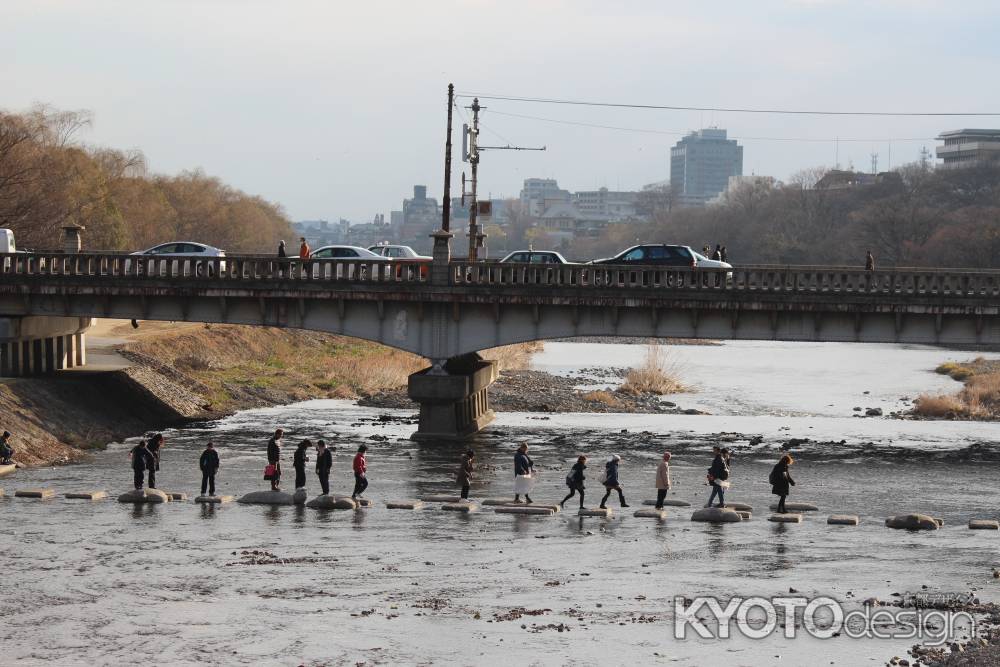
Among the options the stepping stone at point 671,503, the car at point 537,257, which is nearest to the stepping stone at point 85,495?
the stepping stone at point 671,503

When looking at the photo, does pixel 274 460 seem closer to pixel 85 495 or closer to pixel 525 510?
pixel 85 495

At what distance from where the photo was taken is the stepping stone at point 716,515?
1406 inches

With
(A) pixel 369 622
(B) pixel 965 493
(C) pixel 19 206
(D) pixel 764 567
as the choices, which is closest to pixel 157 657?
(A) pixel 369 622

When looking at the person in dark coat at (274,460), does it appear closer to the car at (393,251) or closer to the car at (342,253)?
the car at (342,253)

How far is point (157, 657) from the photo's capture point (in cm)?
2297

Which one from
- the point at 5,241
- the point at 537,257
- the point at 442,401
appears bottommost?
the point at 442,401

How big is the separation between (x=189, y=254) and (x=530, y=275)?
14.7 m

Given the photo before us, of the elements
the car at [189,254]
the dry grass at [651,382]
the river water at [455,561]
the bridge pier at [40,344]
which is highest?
the car at [189,254]

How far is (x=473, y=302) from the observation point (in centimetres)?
5381

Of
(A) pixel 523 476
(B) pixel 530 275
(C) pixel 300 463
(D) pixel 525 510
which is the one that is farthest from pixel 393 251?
(D) pixel 525 510

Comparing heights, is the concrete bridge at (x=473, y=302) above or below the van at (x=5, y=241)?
below

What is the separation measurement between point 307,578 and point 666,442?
2819cm

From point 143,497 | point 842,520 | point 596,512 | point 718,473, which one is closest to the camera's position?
point 718,473

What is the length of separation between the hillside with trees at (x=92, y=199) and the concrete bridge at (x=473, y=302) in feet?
105
